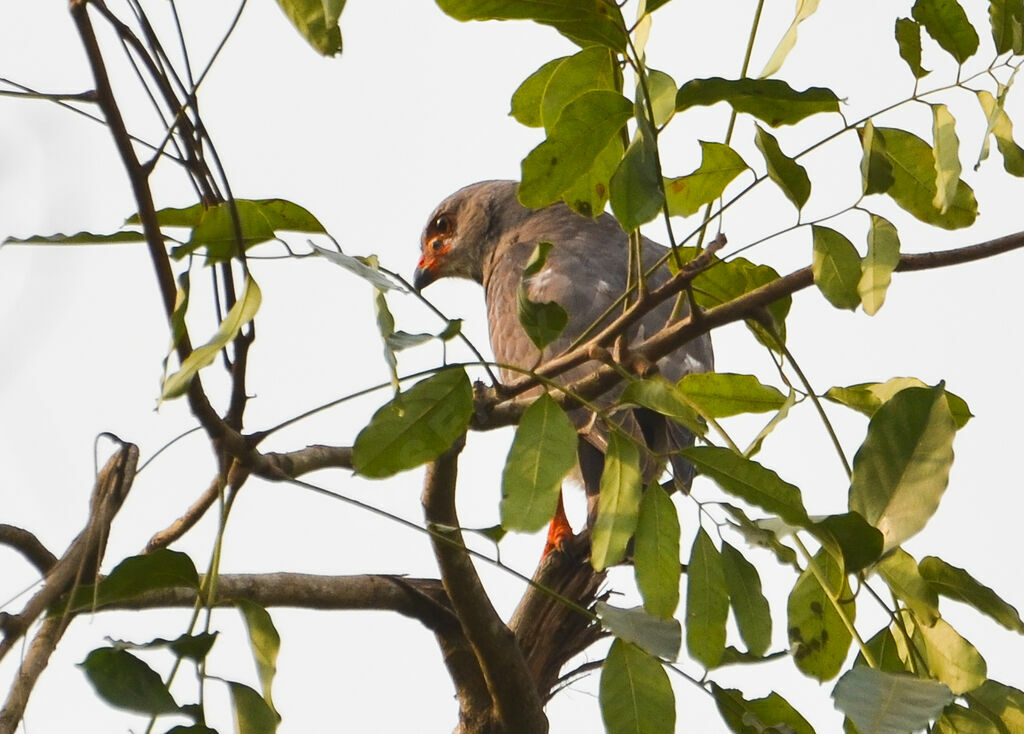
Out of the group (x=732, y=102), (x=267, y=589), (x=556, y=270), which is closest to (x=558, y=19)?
(x=732, y=102)

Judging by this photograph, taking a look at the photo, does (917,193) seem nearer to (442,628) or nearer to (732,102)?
(732,102)

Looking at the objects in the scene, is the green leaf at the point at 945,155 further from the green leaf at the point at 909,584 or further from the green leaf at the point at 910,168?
the green leaf at the point at 909,584

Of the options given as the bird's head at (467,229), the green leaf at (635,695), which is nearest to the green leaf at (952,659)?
the green leaf at (635,695)

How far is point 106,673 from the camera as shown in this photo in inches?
61.1

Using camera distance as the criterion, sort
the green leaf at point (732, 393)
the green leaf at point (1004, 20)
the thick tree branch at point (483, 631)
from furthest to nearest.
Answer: the thick tree branch at point (483, 631)
the green leaf at point (732, 393)
the green leaf at point (1004, 20)

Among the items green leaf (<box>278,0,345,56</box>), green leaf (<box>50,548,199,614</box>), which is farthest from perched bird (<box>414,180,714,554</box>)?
green leaf (<box>278,0,345,56</box>)

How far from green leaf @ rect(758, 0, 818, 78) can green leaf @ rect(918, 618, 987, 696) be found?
0.88 meters

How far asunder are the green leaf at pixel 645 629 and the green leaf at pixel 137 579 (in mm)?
587

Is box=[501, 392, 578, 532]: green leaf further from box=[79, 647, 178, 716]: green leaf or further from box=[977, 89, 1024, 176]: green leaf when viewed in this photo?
box=[977, 89, 1024, 176]: green leaf

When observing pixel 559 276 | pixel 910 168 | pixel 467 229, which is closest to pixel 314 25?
pixel 910 168

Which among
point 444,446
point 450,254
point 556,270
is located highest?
point 450,254

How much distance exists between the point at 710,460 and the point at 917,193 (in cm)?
75

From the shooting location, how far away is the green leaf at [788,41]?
1.92 meters

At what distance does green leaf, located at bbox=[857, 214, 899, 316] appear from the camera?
6.29ft
